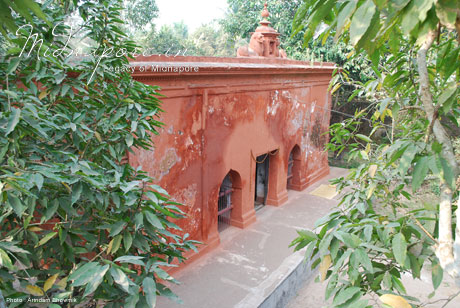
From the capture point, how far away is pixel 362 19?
99 cm

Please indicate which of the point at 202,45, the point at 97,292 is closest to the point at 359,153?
the point at 97,292

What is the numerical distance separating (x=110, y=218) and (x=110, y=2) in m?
1.87

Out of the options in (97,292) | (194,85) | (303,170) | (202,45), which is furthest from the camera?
(202,45)

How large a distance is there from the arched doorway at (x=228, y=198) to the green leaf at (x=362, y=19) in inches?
254

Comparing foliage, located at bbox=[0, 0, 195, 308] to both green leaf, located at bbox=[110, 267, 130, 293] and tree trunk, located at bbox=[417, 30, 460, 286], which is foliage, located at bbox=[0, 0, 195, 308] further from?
tree trunk, located at bbox=[417, 30, 460, 286]

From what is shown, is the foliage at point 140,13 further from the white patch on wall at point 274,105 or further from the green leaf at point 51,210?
the green leaf at point 51,210

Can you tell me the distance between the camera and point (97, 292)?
6.53ft

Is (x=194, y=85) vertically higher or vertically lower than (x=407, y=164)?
higher

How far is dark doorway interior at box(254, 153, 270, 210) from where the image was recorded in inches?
352

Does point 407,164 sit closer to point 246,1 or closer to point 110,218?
point 110,218

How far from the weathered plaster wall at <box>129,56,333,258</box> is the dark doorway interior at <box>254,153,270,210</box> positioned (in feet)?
0.48

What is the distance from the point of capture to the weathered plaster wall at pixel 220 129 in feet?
18.4

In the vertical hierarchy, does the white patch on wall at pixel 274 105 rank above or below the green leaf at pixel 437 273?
above

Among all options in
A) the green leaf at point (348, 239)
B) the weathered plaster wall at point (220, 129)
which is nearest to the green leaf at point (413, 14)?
the green leaf at point (348, 239)
